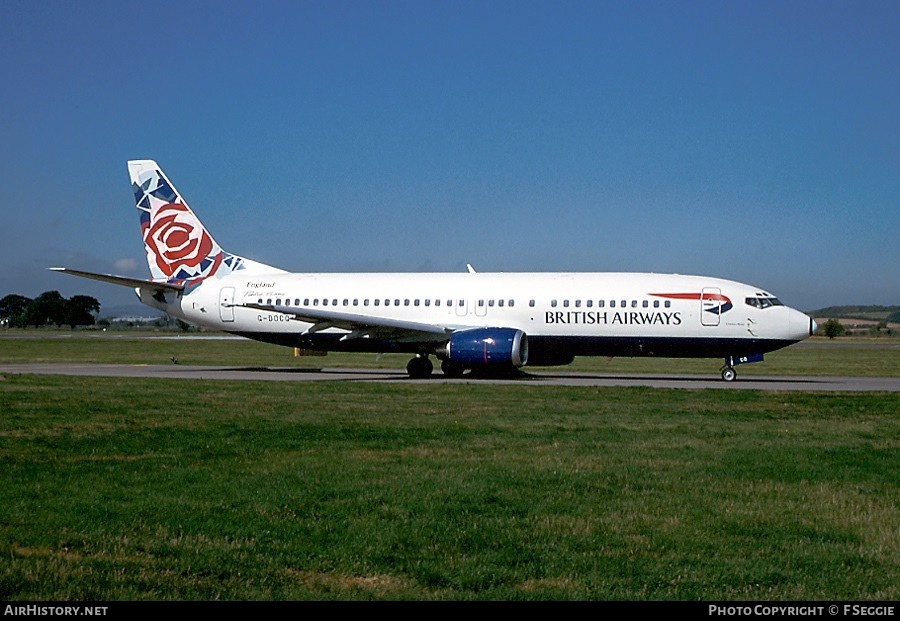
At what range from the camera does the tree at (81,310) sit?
Result: 156375 millimetres

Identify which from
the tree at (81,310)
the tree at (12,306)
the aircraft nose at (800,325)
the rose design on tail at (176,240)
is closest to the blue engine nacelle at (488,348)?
the aircraft nose at (800,325)

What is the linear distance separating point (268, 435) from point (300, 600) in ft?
25.4

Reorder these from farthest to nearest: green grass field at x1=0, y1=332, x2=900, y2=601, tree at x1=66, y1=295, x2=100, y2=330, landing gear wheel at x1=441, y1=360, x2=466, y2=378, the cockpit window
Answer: tree at x1=66, y1=295, x2=100, y2=330 < landing gear wheel at x1=441, y1=360, x2=466, y2=378 < the cockpit window < green grass field at x1=0, y1=332, x2=900, y2=601

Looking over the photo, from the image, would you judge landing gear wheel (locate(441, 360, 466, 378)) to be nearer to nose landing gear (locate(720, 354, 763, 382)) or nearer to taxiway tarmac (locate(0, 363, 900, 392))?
taxiway tarmac (locate(0, 363, 900, 392))

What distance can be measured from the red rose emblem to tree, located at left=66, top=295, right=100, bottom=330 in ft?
411

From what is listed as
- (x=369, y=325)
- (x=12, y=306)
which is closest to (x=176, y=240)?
(x=369, y=325)

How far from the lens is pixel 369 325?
98.2 feet

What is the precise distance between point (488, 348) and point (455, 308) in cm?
356

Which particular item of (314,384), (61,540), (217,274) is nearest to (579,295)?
(314,384)

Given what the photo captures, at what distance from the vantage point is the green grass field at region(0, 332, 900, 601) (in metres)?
6.52

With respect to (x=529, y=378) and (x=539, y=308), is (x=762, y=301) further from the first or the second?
(x=529, y=378)

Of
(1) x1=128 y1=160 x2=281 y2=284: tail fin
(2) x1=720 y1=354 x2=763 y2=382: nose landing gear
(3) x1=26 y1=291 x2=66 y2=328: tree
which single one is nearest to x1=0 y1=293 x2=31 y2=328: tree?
(3) x1=26 y1=291 x2=66 y2=328: tree
